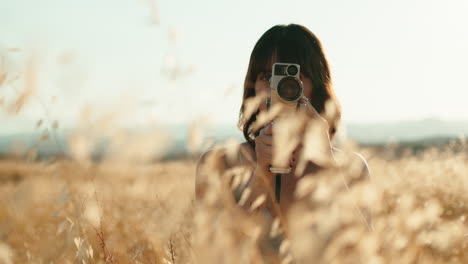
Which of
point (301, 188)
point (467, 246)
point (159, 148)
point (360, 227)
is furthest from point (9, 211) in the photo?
point (467, 246)

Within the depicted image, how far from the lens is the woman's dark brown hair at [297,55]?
6.10 ft

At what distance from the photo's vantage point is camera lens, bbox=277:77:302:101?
1223 mm

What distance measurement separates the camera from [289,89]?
1.23 m

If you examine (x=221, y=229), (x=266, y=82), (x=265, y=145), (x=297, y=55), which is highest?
(x=297, y=55)

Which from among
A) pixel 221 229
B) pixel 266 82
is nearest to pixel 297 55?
pixel 266 82

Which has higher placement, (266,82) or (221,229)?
(266,82)

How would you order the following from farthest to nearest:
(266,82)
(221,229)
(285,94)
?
(266,82) < (285,94) < (221,229)

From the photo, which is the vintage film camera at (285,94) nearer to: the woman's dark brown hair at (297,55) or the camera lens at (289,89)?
the camera lens at (289,89)

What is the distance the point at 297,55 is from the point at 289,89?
0.66 m

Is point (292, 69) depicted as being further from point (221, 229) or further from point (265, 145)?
point (221, 229)

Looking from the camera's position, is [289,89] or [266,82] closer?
[289,89]

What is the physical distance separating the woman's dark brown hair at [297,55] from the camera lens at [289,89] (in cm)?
59

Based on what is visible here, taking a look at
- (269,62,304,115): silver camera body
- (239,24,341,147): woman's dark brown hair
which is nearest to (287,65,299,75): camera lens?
(269,62,304,115): silver camera body

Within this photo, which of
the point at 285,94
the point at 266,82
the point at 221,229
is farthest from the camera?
the point at 266,82
